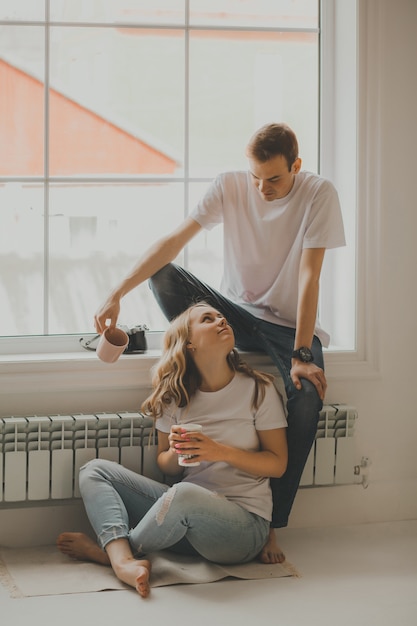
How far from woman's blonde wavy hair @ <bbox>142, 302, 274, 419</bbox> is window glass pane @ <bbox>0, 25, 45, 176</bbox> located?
842 mm

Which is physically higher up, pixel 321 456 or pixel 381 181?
pixel 381 181

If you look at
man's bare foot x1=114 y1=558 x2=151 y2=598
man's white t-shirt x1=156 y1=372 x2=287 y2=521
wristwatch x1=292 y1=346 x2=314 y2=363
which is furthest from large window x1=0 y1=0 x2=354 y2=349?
man's bare foot x1=114 y1=558 x2=151 y2=598

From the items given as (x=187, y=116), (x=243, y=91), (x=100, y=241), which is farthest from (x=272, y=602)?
(x=243, y=91)

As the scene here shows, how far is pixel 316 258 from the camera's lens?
2854 mm

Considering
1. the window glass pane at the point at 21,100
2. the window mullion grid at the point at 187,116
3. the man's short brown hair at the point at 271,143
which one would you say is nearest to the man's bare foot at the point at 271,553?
the window mullion grid at the point at 187,116

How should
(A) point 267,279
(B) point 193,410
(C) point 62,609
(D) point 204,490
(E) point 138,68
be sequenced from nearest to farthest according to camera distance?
(C) point 62,609 → (D) point 204,490 → (B) point 193,410 → (A) point 267,279 → (E) point 138,68

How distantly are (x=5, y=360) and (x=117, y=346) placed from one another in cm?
39

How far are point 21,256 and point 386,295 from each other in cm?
129

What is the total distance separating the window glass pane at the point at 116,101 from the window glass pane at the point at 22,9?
88 mm

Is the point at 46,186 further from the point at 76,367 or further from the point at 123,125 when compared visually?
the point at 76,367

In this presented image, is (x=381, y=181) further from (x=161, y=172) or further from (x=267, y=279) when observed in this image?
(x=161, y=172)

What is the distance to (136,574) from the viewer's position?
249 centimetres

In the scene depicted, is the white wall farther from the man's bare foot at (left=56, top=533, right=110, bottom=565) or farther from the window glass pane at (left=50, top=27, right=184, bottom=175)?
the window glass pane at (left=50, top=27, right=184, bottom=175)

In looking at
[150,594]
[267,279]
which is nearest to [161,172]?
[267,279]
